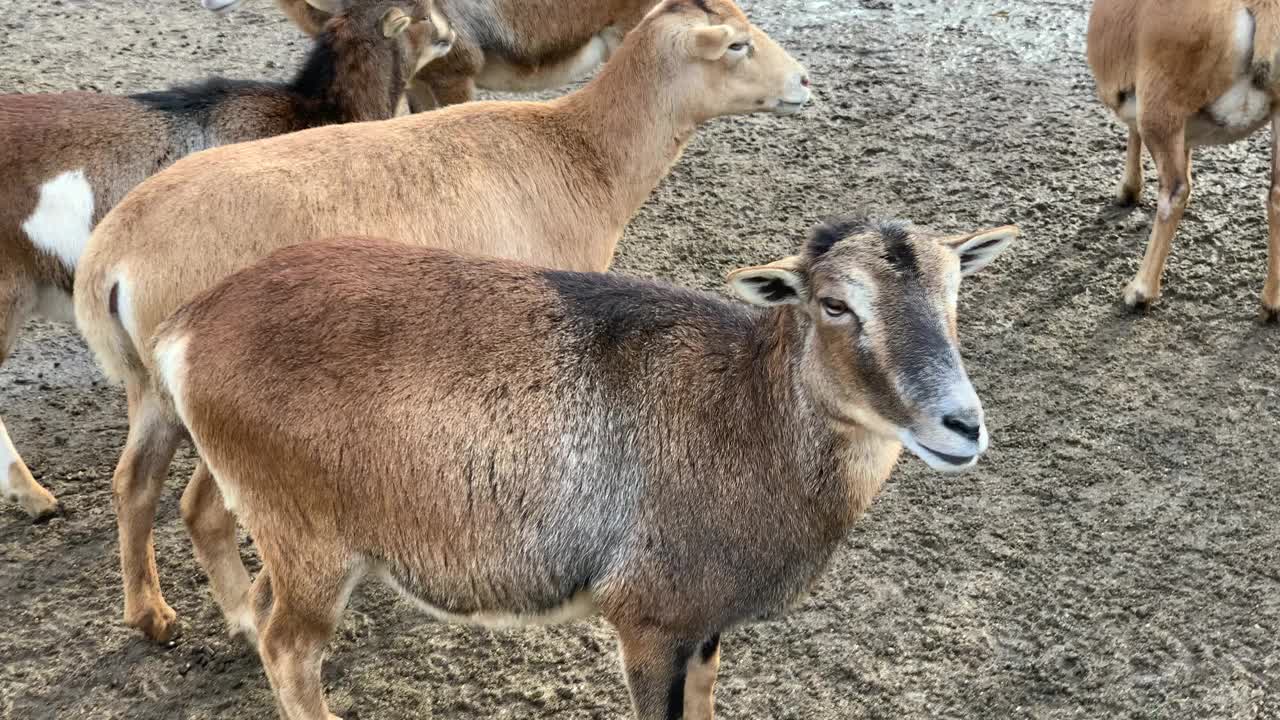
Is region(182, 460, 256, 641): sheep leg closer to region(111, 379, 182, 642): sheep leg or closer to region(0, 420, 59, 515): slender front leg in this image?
region(111, 379, 182, 642): sheep leg

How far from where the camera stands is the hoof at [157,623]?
443 centimetres

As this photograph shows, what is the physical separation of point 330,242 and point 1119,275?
4480 mm

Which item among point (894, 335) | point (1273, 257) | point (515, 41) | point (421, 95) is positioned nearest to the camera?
point (894, 335)

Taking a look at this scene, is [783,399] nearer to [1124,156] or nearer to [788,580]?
[788,580]

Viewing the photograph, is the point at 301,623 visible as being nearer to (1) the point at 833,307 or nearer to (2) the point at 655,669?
(2) the point at 655,669

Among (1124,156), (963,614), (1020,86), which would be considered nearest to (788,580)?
(963,614)

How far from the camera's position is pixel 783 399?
358cm

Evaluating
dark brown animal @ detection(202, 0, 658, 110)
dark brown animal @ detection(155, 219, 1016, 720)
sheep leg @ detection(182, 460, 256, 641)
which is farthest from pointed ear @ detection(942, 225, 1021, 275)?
dark brown animal @ detection(202, 0, 658, 110)

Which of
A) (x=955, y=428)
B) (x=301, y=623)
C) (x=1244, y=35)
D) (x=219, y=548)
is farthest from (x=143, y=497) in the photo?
(x=1244, y=35)

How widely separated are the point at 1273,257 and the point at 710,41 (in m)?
3.03

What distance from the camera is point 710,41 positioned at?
5344 mm

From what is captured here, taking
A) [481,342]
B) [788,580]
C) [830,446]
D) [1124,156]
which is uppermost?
[481,342]

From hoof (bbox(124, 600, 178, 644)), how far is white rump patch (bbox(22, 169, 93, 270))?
134cm

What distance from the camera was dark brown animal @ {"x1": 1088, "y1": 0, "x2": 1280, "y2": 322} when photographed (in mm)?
5648
